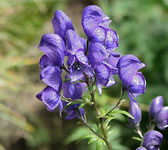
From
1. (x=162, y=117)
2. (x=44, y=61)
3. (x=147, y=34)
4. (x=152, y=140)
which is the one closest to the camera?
(x=44, y=61)

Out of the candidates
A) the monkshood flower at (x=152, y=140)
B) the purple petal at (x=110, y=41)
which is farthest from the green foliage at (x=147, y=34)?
the purple petal at (x=110, y=41)

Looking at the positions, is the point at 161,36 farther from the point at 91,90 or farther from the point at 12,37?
the point at 91,90

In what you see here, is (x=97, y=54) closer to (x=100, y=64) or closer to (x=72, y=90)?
(x=100, y=64)

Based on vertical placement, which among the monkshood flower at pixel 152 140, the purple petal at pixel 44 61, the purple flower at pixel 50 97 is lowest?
the monkshood flower at pixel 152 140

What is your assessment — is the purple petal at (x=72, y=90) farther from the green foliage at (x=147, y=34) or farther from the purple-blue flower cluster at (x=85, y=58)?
the green foliage at (x=147, y=34)

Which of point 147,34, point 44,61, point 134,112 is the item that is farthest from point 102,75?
point 147,34

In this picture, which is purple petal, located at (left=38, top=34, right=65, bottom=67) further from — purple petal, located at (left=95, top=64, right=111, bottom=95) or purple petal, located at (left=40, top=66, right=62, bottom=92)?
purple petal, located at (left=95, top=64, right=111, bottom=95)
